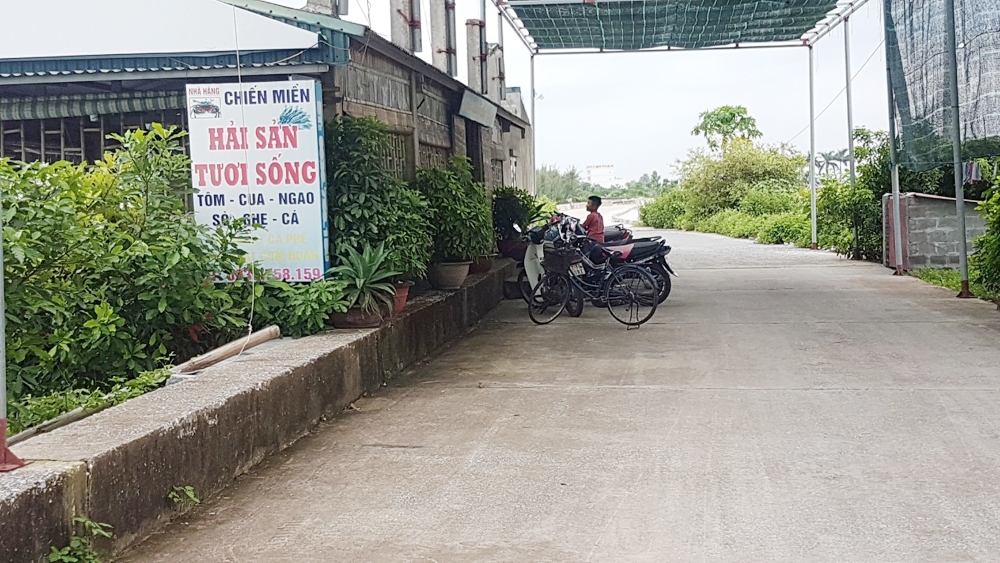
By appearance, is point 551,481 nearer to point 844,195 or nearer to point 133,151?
point 133,151

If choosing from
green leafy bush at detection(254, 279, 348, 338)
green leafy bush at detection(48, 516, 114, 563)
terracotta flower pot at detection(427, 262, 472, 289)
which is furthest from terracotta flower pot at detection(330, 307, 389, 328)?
green leafy bush at detection(48, 516, 114, 563)

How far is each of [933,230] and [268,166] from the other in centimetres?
1213

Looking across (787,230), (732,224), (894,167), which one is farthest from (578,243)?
(732,224)

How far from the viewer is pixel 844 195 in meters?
19.5

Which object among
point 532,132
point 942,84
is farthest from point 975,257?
point 532,132

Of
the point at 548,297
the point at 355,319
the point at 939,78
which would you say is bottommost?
the point at 548,297

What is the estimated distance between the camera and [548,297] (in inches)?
452

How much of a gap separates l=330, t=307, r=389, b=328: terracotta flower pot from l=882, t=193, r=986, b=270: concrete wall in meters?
11.3

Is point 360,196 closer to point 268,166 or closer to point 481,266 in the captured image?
point 268,166

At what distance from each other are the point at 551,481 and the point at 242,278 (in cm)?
360

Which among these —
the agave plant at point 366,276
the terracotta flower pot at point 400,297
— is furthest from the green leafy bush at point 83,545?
the terracotta flower pot at point 400,297

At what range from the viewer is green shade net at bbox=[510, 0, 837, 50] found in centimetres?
1806

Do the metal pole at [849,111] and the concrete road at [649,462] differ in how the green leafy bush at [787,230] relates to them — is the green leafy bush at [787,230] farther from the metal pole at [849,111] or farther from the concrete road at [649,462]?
the concrete road at [649,462]

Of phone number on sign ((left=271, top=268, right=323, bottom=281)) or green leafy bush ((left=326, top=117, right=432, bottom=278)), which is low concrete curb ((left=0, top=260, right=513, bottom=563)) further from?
green leafy bush ((left=326, top=117, right=432, bottom=278))
